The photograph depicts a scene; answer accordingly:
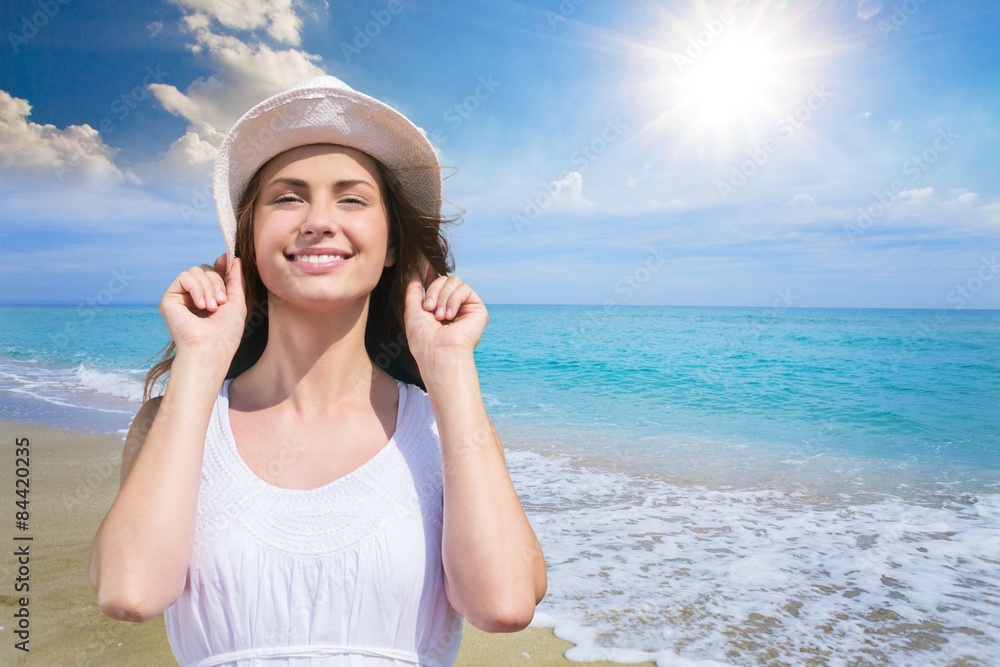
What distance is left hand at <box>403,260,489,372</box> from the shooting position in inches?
82.6

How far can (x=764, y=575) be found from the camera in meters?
5.21

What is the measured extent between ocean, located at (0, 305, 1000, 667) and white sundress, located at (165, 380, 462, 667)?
243 cm

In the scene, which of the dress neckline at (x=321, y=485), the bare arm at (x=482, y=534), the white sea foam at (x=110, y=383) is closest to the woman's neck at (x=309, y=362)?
the dress neckline at (x=321, y=485)

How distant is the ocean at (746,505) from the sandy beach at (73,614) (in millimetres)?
441

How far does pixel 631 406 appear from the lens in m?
14.4

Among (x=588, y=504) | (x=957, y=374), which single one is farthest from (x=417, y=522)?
(x=957, y=374)

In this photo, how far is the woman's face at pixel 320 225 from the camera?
2053 millimetres

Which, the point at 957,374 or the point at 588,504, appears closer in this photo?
the point at 588,504

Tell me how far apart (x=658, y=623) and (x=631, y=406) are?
404 inches

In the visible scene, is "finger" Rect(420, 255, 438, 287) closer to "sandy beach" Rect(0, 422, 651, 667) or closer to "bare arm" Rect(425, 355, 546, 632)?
"bare arm" Rect(425, 355, 546, 632)

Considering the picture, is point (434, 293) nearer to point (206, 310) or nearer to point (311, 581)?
point (206, 310)

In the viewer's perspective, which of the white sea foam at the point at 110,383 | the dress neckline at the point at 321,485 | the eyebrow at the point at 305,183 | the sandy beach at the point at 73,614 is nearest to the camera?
the dress neckline at the point at 321,485

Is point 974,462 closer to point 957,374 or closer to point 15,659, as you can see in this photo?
point 15,659

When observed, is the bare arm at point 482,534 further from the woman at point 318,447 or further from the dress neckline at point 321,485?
the dress neckline at point 321,485
